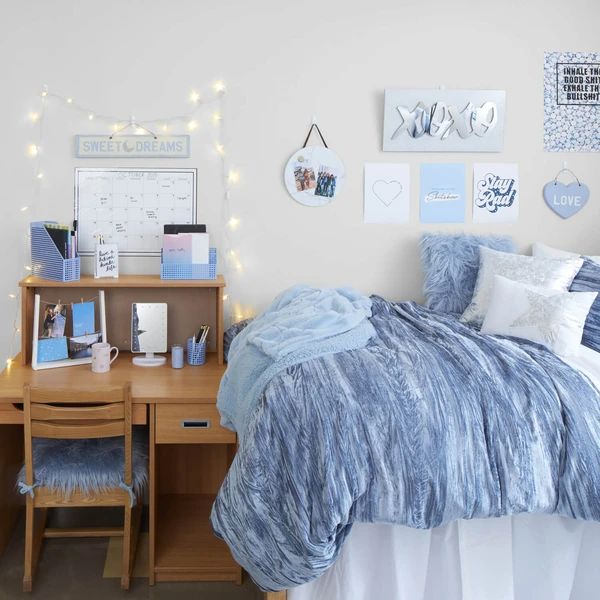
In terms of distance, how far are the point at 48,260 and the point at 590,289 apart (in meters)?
2.08

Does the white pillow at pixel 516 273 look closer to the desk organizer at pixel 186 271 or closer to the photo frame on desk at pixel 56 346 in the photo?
the desk organizer at pixel 186 271

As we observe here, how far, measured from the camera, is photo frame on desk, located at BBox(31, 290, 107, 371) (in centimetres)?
253

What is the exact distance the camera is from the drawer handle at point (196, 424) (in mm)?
2254

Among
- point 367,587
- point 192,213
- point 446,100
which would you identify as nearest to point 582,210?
point 446,100

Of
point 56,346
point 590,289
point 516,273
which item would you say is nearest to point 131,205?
point 56,346

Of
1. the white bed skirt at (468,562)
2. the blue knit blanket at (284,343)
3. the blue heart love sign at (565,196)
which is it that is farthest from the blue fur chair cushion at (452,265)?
the white bed skirt at (468,562)

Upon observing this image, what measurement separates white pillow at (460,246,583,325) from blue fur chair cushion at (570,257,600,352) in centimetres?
3

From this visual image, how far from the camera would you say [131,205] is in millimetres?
2822

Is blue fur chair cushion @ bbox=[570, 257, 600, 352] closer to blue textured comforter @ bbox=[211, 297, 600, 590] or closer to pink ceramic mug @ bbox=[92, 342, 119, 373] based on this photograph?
blue textured comforter @ bbox=[211, 297, 600, 590]

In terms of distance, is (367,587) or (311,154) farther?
(311,154)

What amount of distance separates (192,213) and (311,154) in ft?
1.88

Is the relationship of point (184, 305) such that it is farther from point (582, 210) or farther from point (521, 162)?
point (582, 210)

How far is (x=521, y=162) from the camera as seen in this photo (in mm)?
2941

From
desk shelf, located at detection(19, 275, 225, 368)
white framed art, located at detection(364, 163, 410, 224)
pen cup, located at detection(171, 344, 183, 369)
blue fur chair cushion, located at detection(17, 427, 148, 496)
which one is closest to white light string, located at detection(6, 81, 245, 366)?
desk shelf, located at detection(19, 275, 225, 368)
